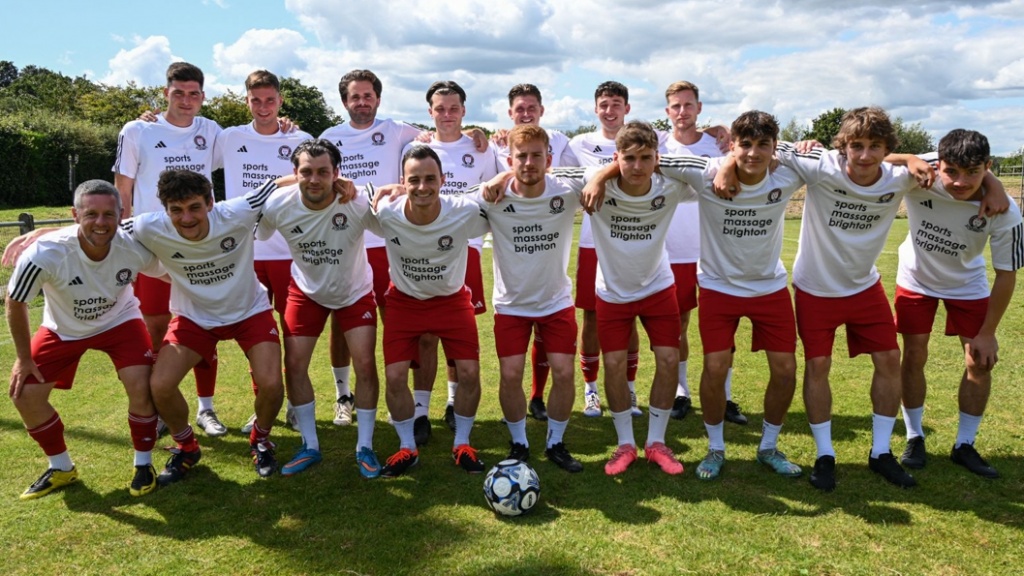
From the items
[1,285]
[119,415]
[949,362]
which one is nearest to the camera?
[119,415]

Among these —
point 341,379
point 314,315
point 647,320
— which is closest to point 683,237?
point 647,320

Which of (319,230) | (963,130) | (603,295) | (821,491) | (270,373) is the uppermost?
(963,130)

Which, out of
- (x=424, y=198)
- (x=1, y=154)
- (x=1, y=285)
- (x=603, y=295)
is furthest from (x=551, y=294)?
(x=1, y=154)

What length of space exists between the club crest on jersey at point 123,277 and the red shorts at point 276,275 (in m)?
1.04

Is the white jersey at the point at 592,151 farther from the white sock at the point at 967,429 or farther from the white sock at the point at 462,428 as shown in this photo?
the white sock at the point at 967,429

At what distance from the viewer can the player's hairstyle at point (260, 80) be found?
5.49 metres

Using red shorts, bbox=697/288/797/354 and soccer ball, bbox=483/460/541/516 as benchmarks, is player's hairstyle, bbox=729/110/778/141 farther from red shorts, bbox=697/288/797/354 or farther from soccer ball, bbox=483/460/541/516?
soccer ball, bbox=483/460/541/516

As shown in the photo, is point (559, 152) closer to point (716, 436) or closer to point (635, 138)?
point (635, 138)

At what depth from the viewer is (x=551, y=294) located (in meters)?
4.63

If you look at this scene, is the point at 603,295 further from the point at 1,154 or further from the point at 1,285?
the point at 1,154

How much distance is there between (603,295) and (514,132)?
4.06 ft

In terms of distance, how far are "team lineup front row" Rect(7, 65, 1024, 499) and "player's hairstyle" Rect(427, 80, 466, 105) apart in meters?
1.26

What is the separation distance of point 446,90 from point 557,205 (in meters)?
1.72

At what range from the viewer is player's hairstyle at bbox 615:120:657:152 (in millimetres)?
4207
